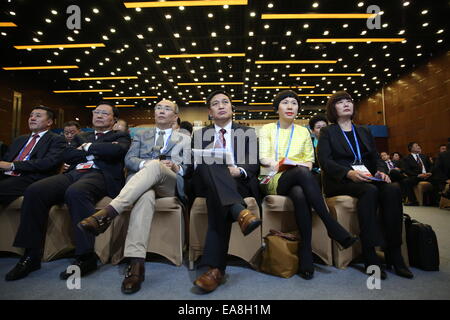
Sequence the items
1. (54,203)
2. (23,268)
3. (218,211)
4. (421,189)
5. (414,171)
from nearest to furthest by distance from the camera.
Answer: (218,211) → (23,268) → (54,203) → (421,189) → (414,171)

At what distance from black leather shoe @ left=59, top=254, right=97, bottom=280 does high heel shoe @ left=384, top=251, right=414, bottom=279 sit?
2179 mm

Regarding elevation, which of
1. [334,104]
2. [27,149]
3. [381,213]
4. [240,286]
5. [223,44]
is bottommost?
[240,286]

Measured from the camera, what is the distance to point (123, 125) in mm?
3848

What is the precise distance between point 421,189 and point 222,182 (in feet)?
20.9

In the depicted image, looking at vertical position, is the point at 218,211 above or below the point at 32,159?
below

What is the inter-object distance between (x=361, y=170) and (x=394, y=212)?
388 mm

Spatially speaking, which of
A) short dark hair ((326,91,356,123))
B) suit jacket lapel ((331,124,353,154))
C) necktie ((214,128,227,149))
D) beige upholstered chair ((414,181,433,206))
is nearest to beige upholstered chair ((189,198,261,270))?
necktie ((214,128,227,149))

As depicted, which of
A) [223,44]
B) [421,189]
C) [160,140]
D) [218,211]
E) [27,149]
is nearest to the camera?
[218,211]

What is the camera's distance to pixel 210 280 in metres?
1.51

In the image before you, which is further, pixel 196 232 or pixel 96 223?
pixel 196 232

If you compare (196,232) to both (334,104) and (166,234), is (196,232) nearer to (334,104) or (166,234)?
(166,234)

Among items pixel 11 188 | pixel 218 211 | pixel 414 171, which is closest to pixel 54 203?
pixel 11 188

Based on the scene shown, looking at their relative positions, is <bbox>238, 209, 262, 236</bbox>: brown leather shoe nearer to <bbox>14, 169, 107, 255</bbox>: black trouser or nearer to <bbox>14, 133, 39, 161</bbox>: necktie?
<bbox>14, 169, 107, 255</bbox>: black trouser
